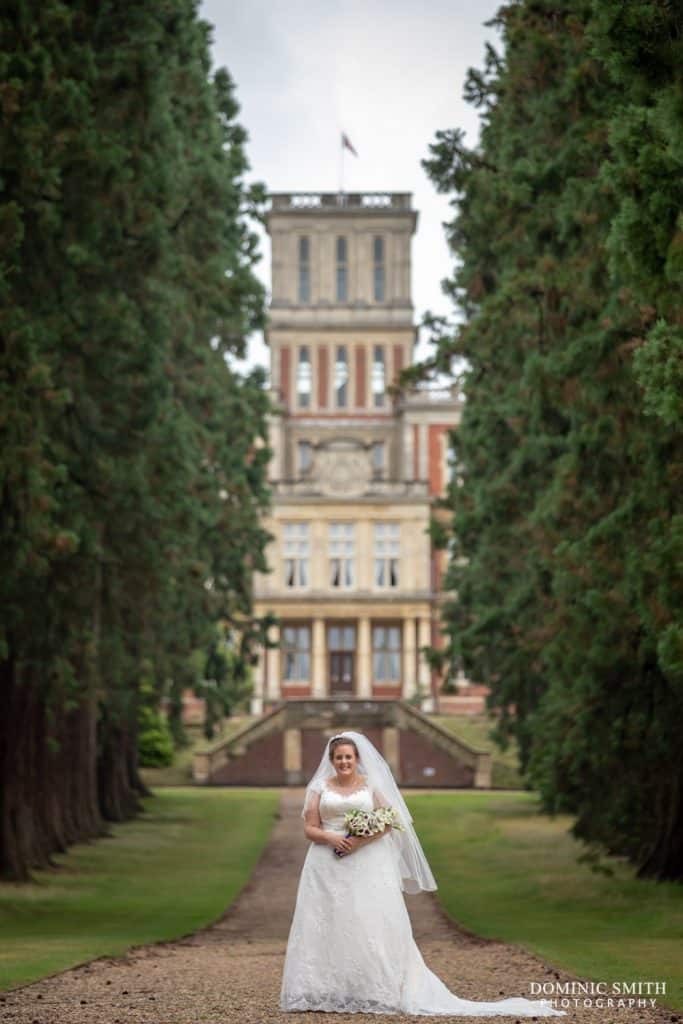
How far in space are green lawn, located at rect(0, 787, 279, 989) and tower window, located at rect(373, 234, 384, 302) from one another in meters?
41.3

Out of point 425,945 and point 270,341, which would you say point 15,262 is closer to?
point 425,945

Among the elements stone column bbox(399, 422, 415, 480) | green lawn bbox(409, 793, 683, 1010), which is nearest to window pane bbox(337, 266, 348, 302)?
stone column bbox(399, 422, 415, 480)

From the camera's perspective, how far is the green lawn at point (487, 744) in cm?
4931

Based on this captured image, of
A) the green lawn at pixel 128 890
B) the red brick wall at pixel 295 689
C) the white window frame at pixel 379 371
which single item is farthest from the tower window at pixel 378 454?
the green lawn at pixel 128 890

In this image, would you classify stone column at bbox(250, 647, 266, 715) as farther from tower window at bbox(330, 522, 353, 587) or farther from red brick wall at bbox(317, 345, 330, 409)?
red brick wall at bbox(317, 345, 330, 409)

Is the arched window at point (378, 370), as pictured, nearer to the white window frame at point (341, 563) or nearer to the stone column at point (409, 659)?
the white window frame at point (341, 563)

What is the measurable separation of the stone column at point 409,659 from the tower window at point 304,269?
53.0ft

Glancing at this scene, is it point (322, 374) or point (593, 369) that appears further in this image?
point (322, 374)

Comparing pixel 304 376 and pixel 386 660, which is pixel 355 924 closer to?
pixel 386 660

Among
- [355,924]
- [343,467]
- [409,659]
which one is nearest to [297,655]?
[409,659]

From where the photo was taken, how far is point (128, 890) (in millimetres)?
21578

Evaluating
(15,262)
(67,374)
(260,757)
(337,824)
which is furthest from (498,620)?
(260,757)

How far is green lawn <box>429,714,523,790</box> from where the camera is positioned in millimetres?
49312

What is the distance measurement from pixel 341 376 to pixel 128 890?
53792mm
